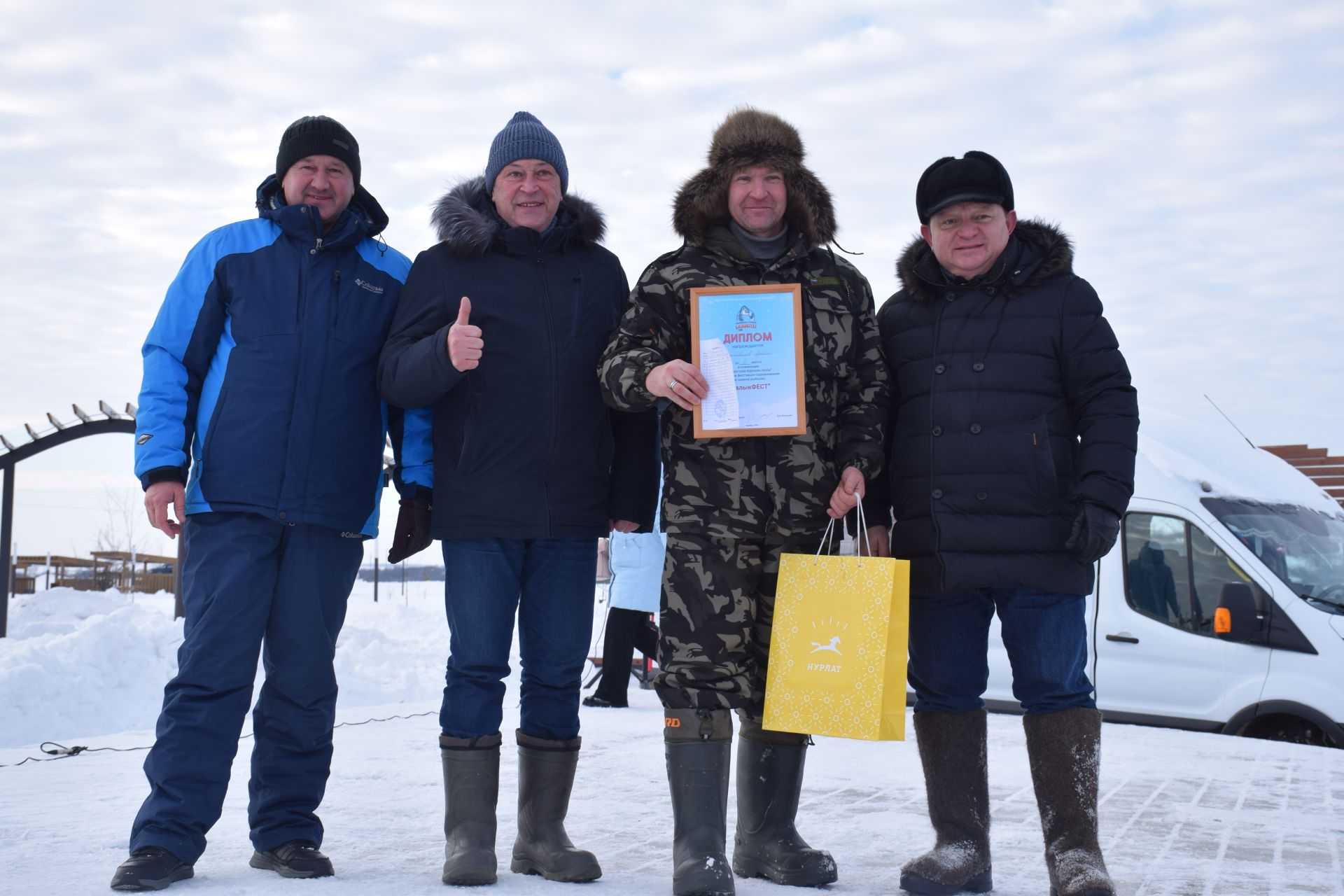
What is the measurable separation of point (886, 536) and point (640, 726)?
12.5ft

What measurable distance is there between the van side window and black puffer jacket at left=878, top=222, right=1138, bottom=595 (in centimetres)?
383

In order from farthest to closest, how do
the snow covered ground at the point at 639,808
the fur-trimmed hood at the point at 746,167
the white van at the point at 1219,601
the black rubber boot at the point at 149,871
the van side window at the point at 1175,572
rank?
1. the van side window at the point at 1175,572
2. the white van at the point at 1219,601
3. the fur-trimmed hood at the point at 746,167
4. the snow covered ground at the point at 639,808
5. the black rubber boot at the point at 149,871

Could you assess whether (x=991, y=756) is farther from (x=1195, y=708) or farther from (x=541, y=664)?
(x=541, y=664)

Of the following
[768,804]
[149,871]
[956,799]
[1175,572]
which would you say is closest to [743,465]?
A: [768,804]

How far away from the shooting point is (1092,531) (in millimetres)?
2932

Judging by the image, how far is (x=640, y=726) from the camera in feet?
22.3

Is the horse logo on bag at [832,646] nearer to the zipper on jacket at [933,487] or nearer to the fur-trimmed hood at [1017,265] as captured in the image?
the zipper on jacket at [933,487]

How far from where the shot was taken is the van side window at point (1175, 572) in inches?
254

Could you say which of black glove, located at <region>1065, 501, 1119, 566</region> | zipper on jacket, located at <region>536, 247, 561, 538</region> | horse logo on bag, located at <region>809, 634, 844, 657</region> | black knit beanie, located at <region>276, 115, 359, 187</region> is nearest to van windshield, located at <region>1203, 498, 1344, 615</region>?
black glove, located at <region>1065, 501, 1119, 566</region>

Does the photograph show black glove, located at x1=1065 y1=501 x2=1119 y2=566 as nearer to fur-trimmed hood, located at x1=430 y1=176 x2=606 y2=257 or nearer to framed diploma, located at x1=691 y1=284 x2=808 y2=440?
framed diploma, located at x1=691 y1=284 x2=808 y2=440

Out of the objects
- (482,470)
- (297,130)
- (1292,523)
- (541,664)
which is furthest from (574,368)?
(1292,523)

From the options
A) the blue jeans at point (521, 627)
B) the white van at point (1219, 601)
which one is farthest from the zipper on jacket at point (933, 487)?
the white van at point (1219, 601)

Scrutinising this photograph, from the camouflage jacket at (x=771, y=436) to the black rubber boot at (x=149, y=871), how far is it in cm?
157

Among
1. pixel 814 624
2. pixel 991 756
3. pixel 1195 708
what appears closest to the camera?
pixel 814 624
